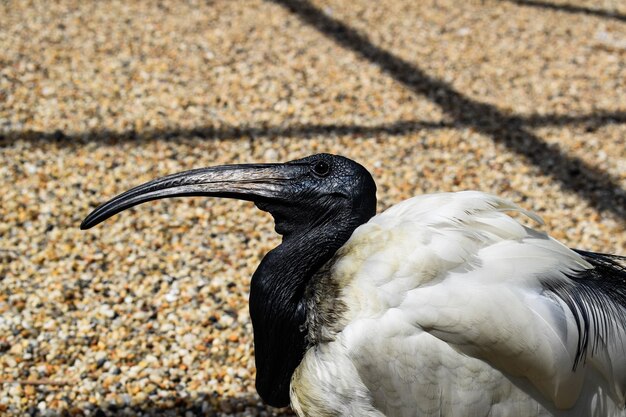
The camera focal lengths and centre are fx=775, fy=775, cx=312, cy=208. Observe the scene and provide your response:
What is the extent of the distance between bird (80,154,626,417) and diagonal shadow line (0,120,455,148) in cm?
216

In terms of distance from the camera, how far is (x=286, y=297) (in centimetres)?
216

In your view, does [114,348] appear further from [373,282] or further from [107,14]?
[107,14]

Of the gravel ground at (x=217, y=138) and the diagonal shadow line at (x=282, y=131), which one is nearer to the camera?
the gravel ground at (x=217, y=138)

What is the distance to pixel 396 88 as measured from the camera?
16.4ft

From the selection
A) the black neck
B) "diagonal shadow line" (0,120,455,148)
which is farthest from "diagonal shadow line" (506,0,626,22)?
the black neck

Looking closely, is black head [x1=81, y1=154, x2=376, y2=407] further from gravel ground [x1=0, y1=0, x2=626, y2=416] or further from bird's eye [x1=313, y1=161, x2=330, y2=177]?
gravel ground [x1=0, y1=0, x2=626, y2=416]

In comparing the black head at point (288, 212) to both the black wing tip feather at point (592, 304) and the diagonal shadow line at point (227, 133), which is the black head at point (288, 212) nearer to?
the black wing tip feather at point (592, 304)

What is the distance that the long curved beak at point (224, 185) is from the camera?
2.20m

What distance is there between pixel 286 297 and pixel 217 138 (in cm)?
234

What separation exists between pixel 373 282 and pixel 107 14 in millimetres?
4378

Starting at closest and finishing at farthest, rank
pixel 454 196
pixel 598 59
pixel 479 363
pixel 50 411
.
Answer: pixel 479 363
pixel 454 196
pixel 50 411
pixel 598 59

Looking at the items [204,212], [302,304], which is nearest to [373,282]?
[302,304]

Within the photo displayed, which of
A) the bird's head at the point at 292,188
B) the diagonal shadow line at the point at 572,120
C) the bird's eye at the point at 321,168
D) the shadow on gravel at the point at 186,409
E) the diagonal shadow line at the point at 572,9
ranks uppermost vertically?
the diagonal shadow line at the point at 572,9

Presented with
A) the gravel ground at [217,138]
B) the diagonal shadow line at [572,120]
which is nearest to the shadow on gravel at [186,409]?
the gravel ground at [217,138]
